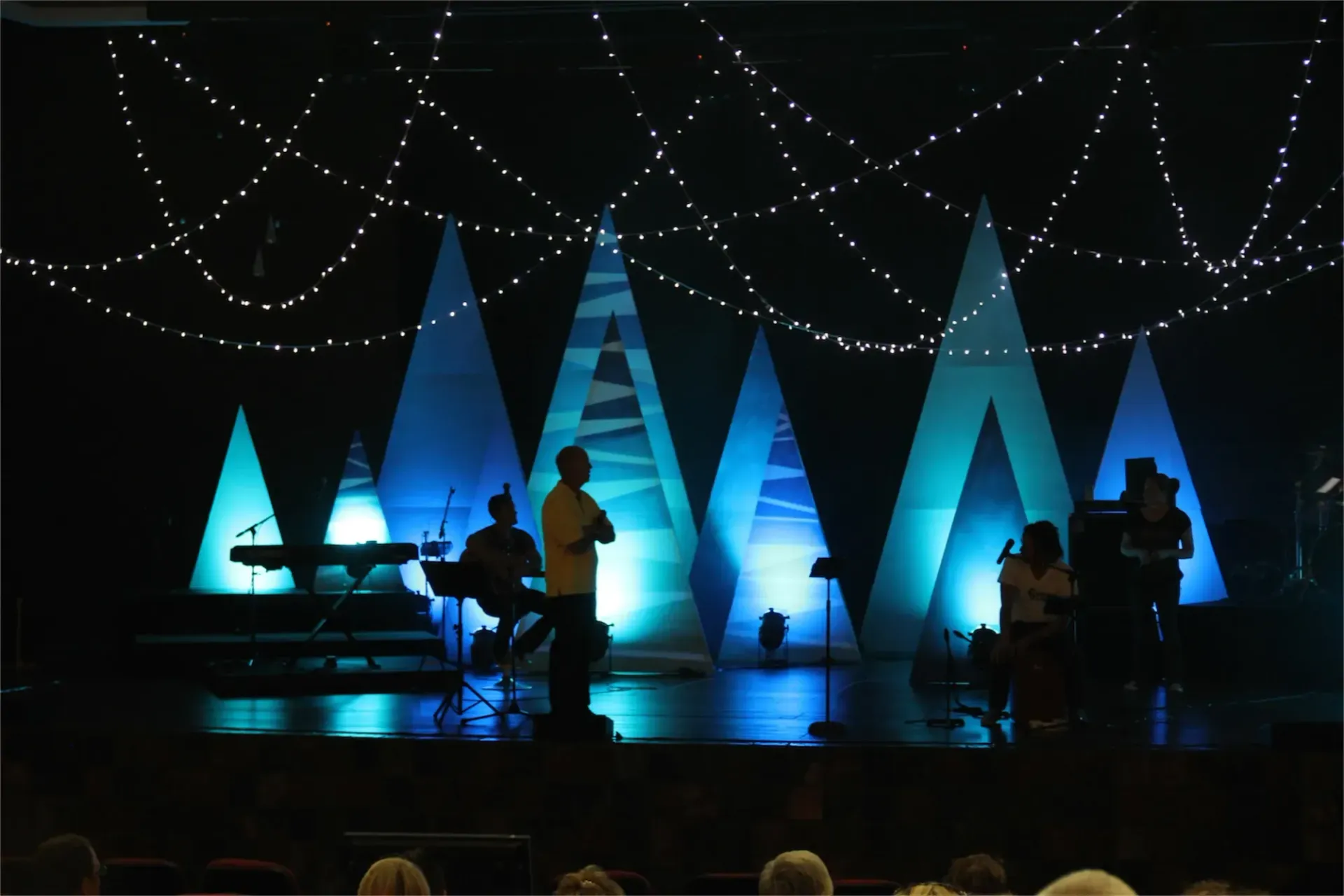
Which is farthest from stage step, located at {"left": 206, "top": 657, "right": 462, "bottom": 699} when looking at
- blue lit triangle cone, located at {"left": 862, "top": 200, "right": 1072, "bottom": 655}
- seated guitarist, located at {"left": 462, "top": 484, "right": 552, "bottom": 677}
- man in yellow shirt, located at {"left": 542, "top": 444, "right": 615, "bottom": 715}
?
blue lit triangle cone, located at {"left": 862, "top": 200, "right": 1072, "bottom": 655}

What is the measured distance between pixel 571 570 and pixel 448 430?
466cm

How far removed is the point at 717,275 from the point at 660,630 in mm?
2898

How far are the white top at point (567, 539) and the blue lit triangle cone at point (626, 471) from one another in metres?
3.12

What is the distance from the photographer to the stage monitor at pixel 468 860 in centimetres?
339

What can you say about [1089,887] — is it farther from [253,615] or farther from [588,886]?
[253,615]

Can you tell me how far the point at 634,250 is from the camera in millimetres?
10898

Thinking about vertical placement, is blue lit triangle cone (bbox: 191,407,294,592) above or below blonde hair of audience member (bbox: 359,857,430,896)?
above

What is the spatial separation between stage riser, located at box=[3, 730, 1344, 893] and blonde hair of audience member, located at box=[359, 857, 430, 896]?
9.24 feet

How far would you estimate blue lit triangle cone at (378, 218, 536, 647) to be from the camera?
420 inches

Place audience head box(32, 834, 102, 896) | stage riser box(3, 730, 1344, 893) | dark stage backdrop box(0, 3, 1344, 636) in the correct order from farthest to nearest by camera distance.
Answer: dark stage backdrop box(0, 3, 1344, 636), stage riser box(3, 730, 1344, 893), audience head box(32, 834, 102, 896)

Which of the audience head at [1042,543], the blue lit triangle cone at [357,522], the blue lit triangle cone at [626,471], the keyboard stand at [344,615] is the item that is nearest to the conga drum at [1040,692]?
the audience head at [1042,543]

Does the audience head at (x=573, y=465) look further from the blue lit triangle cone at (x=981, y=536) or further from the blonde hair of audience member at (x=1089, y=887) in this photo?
the blonde hair of audience member at (x=1089, y=887)

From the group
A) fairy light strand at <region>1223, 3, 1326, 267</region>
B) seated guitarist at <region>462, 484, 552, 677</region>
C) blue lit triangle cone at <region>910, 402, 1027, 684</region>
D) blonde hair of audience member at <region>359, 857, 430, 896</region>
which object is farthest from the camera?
fairy light strand at <region>1223, 3, 1326, 267</region>

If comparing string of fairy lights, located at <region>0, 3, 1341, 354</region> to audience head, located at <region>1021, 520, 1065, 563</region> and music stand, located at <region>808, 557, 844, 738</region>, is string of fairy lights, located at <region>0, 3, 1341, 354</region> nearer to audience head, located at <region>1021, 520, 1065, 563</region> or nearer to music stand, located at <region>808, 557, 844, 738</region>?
audience head, located at <region>1021, 520, 1065, 563</region>
